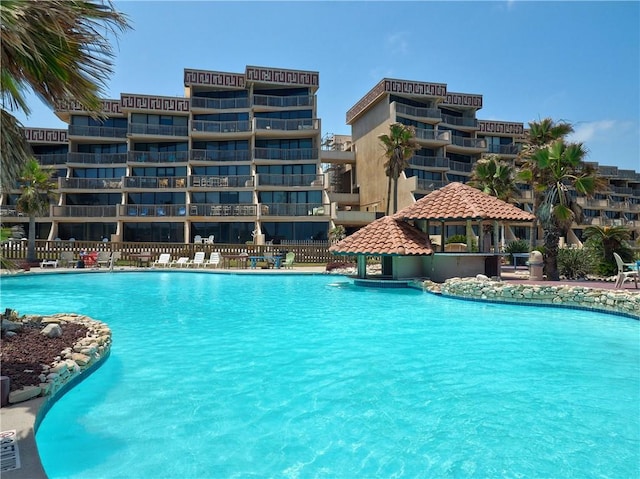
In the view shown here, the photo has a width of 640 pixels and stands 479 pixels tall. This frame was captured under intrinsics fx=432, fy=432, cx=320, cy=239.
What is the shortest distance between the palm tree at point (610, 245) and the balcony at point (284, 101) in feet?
87.4

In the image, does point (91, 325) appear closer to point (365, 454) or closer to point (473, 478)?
point (365, 454)

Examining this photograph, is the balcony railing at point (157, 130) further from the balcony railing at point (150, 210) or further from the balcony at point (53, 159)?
the balcony at point (53, 159)

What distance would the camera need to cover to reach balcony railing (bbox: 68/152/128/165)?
1566 inches

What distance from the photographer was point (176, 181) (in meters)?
38.8

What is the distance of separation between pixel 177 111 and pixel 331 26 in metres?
26.0

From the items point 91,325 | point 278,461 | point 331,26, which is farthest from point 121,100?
point 278,461

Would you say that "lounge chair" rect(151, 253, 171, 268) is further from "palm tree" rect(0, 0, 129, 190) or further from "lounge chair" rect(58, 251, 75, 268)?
"palm tree" rect(0, 0, 129, 190)

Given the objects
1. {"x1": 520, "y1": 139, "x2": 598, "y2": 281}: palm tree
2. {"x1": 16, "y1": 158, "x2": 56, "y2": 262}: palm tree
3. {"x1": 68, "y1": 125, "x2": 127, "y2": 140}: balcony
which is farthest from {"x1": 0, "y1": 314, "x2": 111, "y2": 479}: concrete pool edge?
{"x1": 68, "y1": 125, "x2": 127, "y2": 140}: balcony

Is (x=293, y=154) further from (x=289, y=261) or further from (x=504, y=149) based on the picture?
(x=504, y=149)

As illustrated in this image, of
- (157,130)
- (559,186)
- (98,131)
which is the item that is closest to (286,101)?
(157,130)

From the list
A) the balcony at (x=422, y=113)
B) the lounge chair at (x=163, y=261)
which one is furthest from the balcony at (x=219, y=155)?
the balcony at (x=422, y=113)

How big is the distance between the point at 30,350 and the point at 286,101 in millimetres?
35675

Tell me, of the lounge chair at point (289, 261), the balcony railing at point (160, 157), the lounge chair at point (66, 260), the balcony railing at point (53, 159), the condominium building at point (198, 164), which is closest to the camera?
the lounge chair at point (66, 260)

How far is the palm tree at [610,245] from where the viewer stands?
18.9m
